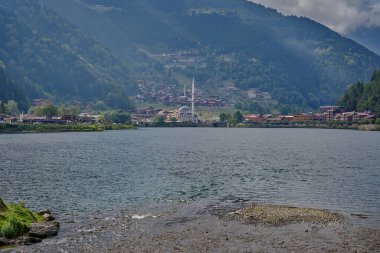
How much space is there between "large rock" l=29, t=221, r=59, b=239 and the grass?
62 centimetres

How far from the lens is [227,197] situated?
6600 cm

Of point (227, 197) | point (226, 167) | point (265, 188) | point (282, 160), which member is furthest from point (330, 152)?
point (227, 197)

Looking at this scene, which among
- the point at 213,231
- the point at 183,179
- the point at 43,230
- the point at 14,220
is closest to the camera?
the point at 14,220

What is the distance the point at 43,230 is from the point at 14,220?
290 centimetres

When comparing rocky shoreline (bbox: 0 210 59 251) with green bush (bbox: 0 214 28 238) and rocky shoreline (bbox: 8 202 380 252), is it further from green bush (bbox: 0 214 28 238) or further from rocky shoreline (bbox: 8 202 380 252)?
rocky shoreline (bbox: 8 202 380 252)

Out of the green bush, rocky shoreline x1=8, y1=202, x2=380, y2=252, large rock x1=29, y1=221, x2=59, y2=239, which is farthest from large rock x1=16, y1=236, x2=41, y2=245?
large rock x1=29, y1=221, x2=59, y2=239

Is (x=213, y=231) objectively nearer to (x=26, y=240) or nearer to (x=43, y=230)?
(x=43, y=230)

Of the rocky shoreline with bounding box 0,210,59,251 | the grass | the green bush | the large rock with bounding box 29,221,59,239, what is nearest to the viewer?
the rocky shoreline with bounding box 0,210,59,251

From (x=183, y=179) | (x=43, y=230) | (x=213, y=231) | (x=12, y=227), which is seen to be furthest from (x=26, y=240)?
(x=183, y=179)

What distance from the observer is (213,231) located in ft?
149

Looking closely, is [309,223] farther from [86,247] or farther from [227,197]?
[86,247]

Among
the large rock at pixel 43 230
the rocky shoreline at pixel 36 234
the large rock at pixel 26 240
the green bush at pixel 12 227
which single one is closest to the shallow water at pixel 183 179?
the rocky shoreline at pixel 36 234

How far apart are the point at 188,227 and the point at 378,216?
2205cm

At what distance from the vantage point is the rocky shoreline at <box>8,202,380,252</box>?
3994 centimetres
